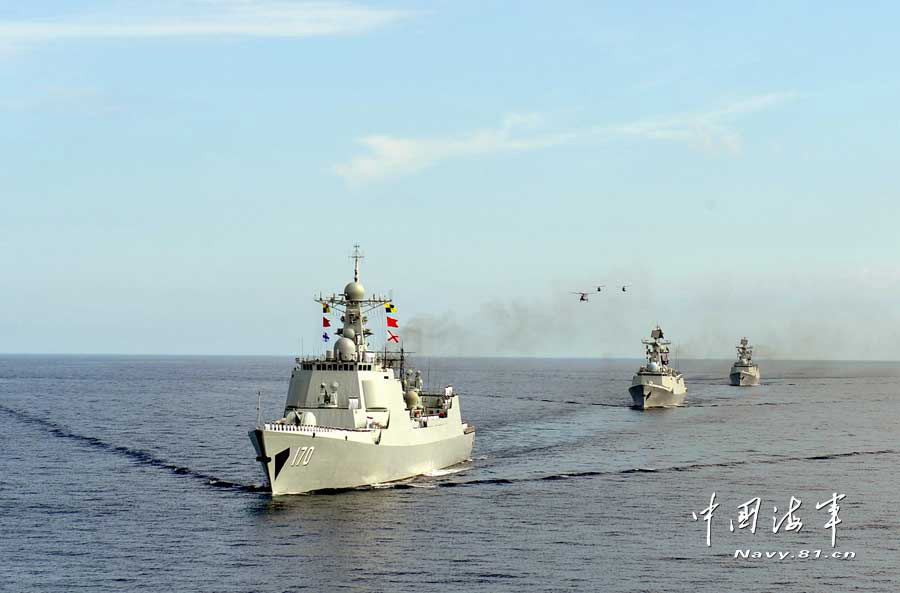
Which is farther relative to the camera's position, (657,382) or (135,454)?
(657,382)

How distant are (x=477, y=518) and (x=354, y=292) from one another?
20.5 m

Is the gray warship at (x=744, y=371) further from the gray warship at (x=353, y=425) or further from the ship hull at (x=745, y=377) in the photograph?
the gray warship at (x=353, y=425)

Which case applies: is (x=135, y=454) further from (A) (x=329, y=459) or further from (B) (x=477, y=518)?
(B) (x=477, y=518)

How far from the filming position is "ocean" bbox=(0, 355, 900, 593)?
35969 mm

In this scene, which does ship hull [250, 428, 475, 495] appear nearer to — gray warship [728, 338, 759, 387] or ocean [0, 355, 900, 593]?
ocean [0, 355, 900, 593]

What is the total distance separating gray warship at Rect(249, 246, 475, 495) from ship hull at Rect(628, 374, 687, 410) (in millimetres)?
61948

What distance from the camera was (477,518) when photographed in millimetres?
46031

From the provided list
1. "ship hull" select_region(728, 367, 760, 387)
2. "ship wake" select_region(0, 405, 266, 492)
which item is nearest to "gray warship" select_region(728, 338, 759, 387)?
"ship hull" select_region(728, 367, 760, 387)

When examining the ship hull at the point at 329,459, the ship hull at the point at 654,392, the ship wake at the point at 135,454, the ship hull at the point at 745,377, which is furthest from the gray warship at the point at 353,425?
the ship hull at the point at 745,377

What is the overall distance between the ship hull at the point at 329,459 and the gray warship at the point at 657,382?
72.8 meters

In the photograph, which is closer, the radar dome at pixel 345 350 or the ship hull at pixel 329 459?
the ship hull at pixel 329 459

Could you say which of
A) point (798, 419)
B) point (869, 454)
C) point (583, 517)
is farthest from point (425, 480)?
point (798, 419)

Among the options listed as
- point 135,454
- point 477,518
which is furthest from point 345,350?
point 135,454

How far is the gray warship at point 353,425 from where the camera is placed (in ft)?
161
